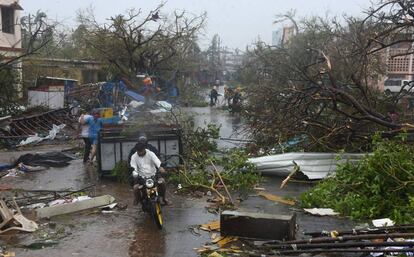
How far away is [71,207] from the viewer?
29.2 ft

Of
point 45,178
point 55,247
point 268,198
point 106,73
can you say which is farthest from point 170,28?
point 55,247

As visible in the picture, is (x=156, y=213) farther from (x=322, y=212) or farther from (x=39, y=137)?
(x=39, y=137)

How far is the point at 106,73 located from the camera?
121 feet

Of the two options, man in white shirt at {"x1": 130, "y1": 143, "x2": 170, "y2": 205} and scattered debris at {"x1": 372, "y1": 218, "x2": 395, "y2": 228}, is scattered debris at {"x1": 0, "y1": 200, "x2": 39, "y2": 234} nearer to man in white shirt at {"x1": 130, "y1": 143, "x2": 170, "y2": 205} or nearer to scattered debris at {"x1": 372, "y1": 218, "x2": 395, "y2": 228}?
man in white shirt at {"x1": 130, "y1": 143, "x2": 170, "y2": 205}

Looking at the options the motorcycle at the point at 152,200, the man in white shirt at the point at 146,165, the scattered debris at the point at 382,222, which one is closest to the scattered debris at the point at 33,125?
the man in white shirt at the point at 146,165

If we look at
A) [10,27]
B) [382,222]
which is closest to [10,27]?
[10,27]

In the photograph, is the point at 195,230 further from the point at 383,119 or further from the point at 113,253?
the point at 383,119

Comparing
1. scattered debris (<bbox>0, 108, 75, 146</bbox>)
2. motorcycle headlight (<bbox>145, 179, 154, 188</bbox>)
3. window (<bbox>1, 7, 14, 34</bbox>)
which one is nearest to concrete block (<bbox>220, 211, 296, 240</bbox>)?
motorcycle headlight (<bbox>145, 179, 154, 188</bbox>)

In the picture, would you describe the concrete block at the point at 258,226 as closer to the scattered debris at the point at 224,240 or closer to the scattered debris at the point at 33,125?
the scattered debris at the point at 224,240

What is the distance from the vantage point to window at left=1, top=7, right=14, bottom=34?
97.2 feet

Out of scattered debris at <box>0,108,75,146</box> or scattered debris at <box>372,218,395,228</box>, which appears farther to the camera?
scattered debris at <box>0,108,75,146</box>

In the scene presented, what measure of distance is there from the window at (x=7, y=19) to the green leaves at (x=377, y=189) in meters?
25.0

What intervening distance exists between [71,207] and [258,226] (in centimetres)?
347

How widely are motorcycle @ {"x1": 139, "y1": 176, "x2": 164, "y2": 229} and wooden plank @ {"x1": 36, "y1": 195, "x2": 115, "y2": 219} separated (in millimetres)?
1099
